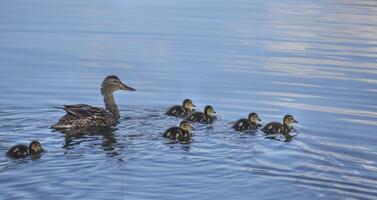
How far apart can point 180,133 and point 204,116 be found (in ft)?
3.71

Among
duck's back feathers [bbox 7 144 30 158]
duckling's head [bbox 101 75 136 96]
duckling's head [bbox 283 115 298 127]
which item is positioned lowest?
duck's back feathers [bbox 7 144 30 158]

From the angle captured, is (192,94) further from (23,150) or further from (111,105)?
(23,150)

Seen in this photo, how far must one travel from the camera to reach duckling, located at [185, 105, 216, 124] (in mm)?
11961

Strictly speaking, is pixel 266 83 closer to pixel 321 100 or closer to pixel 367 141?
pixel 321 100

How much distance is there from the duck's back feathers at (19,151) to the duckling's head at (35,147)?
5 cm

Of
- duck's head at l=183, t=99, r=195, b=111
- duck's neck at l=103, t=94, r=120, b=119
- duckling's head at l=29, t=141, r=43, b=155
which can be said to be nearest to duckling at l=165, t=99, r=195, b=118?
duck's head at l=183, t=99, r=195, b=111

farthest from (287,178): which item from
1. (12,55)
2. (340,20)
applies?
(340,20)

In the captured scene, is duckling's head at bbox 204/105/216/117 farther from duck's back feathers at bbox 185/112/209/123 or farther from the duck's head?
the duck's head

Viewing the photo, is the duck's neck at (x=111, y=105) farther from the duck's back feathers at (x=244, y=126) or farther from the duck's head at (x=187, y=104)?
the duck's back feathers at (x=244, y=126)

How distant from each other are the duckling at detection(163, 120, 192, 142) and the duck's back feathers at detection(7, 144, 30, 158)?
1865 millimetres

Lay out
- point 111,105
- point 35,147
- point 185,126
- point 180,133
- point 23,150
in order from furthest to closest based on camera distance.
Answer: point 111,105 → point 185,126 → point 180,133 → point 35,147 → point 23,150

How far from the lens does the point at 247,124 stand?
11.5m

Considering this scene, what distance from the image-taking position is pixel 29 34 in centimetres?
1917

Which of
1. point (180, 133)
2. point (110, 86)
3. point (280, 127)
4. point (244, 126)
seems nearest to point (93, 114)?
point (110, 86)
